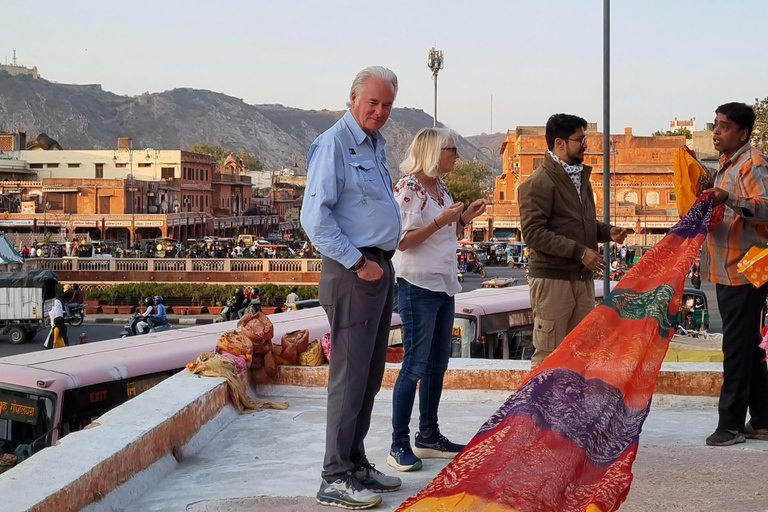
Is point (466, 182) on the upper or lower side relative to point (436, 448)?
upper

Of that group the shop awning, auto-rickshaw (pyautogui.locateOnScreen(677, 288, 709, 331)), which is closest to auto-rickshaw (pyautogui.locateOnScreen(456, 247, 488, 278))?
auto-rickshaw (pyautogui.locateOnScreen(677, 288, 709, 331))

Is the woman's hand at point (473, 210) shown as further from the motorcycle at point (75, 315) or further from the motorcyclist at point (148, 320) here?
the motorcycle at point (75, 315)

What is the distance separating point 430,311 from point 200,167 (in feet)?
284

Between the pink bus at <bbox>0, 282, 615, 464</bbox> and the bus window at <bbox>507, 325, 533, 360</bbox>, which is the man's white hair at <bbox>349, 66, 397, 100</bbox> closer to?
the pink bus at <bbox>0, 282, 615, 464</bbox>

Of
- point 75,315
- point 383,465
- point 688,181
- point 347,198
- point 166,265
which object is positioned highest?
point 688,181

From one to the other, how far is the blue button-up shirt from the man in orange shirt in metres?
1.78

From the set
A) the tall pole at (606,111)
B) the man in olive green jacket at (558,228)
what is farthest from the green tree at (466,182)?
the man in olive green jacket at (558,228)

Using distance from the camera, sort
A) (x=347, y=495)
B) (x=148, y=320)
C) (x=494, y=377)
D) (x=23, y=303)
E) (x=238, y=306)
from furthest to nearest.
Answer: (x=238, y=306), (x=23, y=303), (x=148, y=320), (x=494, y=377), (x=347, y=495)

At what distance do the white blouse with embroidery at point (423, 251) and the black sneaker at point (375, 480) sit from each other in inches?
36.0

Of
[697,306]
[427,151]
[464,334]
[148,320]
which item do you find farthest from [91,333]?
[427,151]

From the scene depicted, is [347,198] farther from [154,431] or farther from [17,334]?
[17,334]

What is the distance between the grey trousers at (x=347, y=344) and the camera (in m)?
3.99

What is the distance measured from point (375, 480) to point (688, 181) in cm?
230

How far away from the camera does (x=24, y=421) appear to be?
10.6 meters
